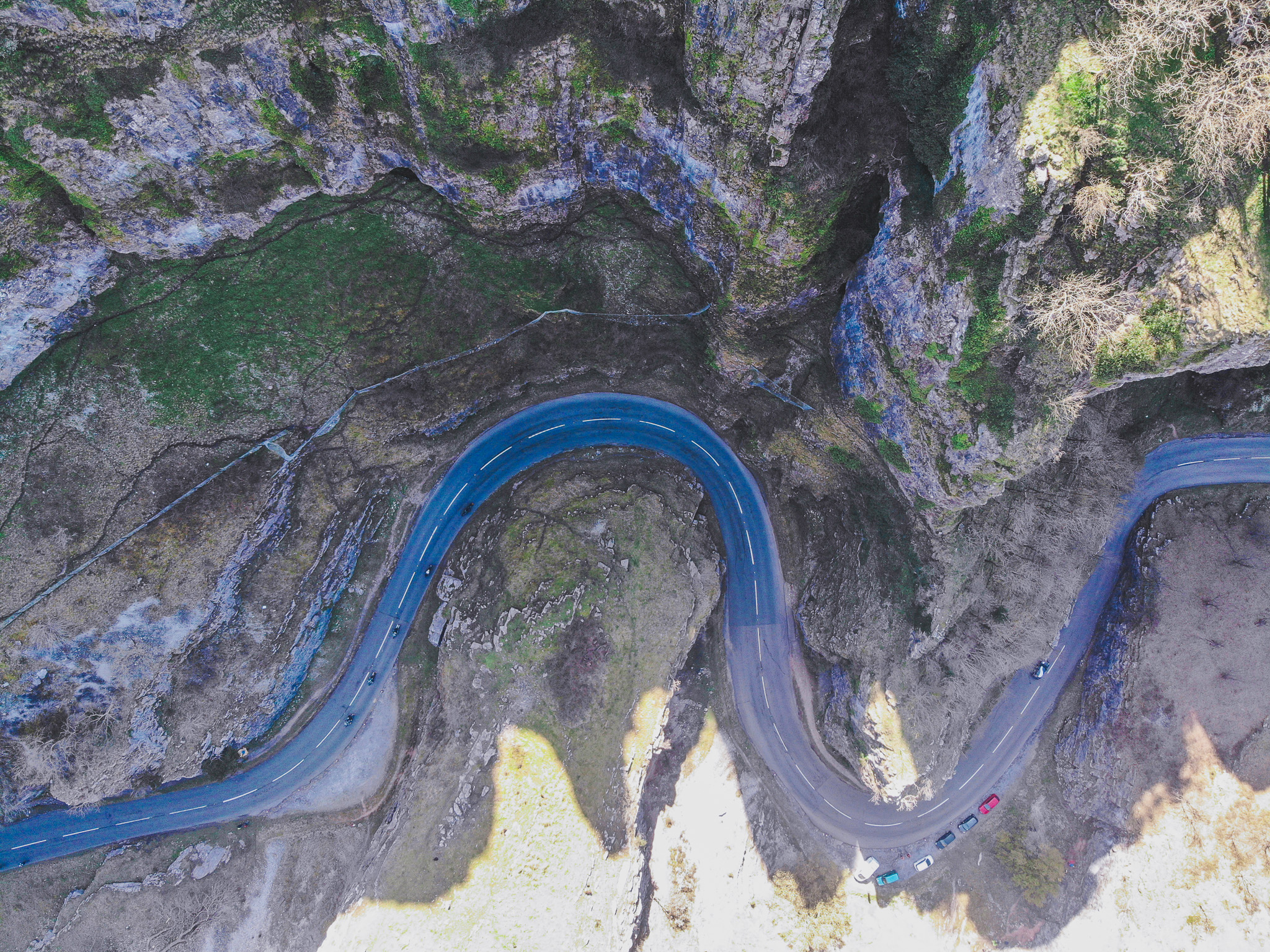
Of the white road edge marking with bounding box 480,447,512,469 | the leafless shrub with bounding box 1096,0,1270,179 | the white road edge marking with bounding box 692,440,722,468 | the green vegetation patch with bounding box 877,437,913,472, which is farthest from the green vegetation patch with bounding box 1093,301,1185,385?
the white road edge marking with bounding box 480,447,512,469

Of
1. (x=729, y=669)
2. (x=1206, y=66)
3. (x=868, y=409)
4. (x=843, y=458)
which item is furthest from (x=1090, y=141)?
(x=729, y=669)

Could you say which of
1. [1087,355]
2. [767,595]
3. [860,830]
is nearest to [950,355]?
[1087,355]

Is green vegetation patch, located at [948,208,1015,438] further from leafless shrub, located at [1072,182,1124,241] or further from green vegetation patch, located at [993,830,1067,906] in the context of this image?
green vegetation patch, located at [993,830,1067,906]

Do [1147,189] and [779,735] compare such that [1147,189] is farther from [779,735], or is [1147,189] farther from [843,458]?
[779,735]

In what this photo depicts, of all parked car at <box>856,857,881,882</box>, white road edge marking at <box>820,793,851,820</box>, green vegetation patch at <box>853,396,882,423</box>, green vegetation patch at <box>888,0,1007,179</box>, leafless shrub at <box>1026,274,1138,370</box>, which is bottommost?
parked car at <box>856,857,881,882</box>

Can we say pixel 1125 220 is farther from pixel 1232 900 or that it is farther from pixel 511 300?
pixel 1232 900

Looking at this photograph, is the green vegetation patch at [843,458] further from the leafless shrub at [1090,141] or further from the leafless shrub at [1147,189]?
the leafless shrub at [1090,141]
